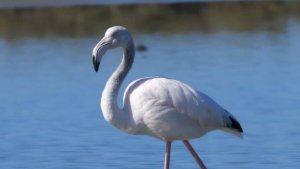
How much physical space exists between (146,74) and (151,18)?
11494 millimetres

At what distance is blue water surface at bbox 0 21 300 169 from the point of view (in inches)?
397

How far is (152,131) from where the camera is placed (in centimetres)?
811

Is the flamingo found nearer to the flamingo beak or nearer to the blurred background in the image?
the flamingo beak

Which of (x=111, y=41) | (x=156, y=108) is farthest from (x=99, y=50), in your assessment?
(x=156, y=108)

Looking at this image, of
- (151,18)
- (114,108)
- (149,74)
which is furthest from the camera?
(151,18)

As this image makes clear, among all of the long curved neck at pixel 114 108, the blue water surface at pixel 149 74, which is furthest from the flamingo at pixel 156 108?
the blue water surface at pixel 149 74

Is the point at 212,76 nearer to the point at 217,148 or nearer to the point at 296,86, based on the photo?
the point at 296,86

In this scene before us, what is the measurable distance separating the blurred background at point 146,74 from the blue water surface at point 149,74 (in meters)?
0.02

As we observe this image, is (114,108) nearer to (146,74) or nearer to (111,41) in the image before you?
(111,41)

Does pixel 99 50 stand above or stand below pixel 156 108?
above

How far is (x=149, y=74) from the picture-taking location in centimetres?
1625

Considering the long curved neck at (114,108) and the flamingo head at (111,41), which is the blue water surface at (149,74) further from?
the flamingo head at (111,41)

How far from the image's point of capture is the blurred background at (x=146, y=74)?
10.3 metres

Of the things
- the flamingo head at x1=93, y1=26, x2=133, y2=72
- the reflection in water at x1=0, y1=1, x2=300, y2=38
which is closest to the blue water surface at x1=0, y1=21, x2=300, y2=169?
the reflection in water at x1=0, y1=1, x2=300, y2=38
